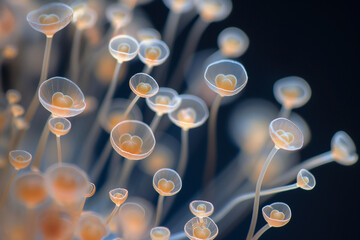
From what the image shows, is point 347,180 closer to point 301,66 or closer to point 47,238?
point 301,66

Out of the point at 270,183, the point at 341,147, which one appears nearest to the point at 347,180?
the point at 270,183

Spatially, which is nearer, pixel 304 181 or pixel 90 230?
pixel 90 230

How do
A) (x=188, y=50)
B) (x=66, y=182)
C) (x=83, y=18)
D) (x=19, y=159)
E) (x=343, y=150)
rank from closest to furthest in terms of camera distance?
(x=66, y=182) → (x=19, y=159) → (x=343, y=150) → (x=83, y=18) → (x=188, y=50)

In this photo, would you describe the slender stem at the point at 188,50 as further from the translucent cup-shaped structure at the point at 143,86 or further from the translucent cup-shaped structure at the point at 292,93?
the translucent cup-shaped structure at the point at 143,86

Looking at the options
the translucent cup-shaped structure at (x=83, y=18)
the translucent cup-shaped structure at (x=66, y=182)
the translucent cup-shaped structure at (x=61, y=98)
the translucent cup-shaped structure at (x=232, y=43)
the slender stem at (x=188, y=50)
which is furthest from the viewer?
the slender stem at (x=188, y=50)

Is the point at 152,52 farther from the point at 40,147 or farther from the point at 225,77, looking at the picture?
the point at 40,147

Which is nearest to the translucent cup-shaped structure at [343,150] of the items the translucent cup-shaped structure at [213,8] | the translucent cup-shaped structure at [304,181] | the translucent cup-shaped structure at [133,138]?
the translucent cup-shaped structure at [304,181]

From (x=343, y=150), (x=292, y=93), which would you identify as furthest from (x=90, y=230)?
(x=292, y=93)
